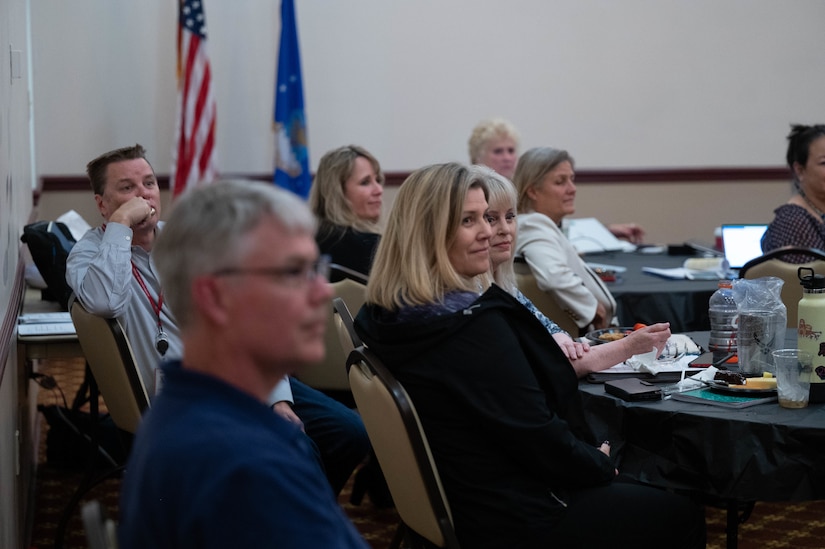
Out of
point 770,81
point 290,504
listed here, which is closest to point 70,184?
point 770,81

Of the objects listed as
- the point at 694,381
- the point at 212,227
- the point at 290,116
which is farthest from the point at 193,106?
the point at 212,227

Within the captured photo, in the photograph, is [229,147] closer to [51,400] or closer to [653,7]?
[51,400]

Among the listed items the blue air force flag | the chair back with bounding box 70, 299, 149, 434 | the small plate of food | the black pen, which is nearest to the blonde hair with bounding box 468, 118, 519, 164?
the blue air force flag

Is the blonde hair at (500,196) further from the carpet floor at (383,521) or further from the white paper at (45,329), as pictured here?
the white paper at (45,329)

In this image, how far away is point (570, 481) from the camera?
225 centimetres

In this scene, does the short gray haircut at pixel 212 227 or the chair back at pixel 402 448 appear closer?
the short gray haircut at pixel 212 227

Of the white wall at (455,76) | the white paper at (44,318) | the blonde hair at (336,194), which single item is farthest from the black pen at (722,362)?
A: the white wall at (455,76)

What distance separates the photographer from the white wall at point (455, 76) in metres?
6.79

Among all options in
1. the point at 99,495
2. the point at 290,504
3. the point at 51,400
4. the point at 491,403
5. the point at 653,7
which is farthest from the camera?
the point at 653,7

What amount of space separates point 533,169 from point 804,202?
3.66 ft

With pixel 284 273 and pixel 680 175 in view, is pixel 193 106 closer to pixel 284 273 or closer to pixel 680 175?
pixel 680 175

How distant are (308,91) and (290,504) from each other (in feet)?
20.7

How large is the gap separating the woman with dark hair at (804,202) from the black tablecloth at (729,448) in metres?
1.96

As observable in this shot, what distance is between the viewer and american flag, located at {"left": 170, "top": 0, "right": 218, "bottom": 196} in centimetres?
653
